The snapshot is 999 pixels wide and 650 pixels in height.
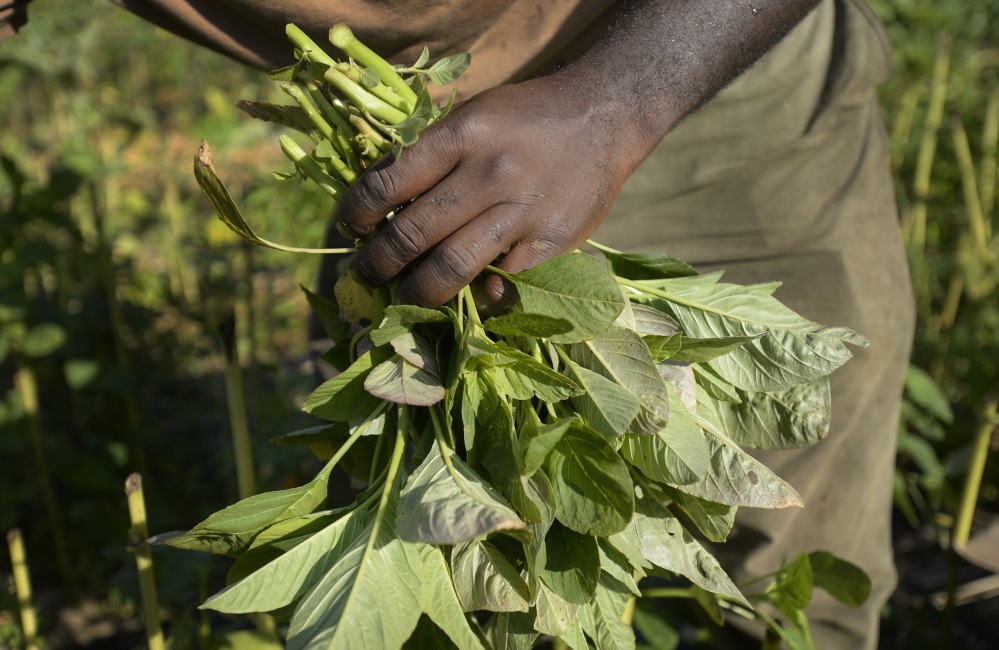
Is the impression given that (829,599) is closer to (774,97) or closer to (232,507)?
(774,97)

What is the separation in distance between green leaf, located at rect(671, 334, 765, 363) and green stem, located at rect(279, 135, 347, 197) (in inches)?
17.9

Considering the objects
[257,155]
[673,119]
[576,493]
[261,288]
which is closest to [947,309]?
[673,119]

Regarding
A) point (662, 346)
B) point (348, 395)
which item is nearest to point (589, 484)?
point (662, 346)

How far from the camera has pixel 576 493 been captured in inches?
32.8

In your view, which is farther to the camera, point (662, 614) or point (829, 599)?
point (662, 614)

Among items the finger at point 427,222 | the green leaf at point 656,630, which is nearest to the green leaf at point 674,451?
the finger at point 427,222

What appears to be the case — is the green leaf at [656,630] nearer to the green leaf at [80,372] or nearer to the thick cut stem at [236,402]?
the thick cut stem at [236,402]

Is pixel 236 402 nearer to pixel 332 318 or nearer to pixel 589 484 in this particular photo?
pixel 332 318

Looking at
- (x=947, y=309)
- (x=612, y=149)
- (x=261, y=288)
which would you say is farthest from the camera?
(x=261, y=288)

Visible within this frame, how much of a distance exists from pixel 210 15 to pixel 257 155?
16.4 ft

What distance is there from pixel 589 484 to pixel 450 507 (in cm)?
16

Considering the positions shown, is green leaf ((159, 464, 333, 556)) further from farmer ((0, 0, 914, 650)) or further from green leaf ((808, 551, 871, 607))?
green leaf ((808, 551, 871, 607))

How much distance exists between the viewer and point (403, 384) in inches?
32.8

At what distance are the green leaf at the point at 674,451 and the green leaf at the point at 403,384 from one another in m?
0.24
